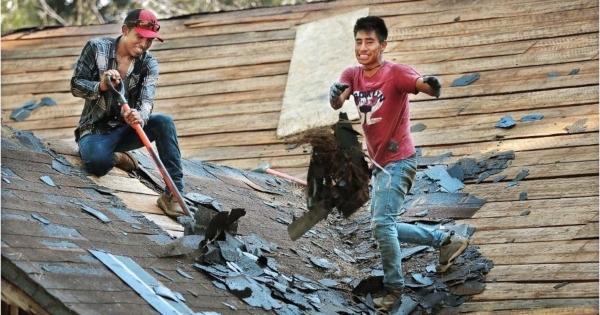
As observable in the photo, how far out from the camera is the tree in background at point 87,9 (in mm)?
22766

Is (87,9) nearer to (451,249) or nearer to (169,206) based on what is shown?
(169,206)

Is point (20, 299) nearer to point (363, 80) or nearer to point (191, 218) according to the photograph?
point (191, 218)

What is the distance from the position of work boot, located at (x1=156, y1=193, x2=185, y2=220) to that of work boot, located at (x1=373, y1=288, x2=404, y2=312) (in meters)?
1.28

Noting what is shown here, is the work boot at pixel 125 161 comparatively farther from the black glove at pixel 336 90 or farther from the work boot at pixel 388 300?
the work boot at pixel 388 300

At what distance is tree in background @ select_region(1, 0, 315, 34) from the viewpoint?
22766 mm

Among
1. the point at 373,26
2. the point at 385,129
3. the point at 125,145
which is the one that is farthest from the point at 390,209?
the point at 125,145

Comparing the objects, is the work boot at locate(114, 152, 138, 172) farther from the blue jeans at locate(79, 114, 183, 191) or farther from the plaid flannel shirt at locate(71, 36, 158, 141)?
the plaid flannel shirt at locate(71, 36, 158, 141)

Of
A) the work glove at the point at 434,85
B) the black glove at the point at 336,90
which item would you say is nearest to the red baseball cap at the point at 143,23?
the black glove at the point at 336,90

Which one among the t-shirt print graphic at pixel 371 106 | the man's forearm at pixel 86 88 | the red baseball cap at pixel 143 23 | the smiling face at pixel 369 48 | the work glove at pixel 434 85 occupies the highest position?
the red baseball cap at pixel 143 23

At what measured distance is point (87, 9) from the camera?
76.2ft

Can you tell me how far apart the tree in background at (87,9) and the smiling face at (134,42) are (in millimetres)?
16006

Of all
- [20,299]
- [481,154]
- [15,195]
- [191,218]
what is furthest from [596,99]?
→ [20,299]

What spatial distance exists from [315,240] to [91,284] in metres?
2.81

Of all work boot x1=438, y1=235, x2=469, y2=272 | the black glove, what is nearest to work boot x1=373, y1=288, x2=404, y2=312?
work boot x1=438, y1=235, x2=469, y2=272
